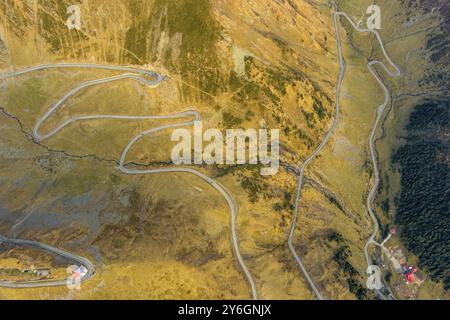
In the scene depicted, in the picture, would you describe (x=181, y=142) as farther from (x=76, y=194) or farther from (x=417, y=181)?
(x=417, y=181)

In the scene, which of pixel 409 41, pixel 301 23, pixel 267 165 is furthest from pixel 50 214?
pixel 409 41

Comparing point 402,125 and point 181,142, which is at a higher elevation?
point 402,125

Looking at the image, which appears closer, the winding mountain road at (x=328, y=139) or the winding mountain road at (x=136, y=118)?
the winding mountain road at (x=136, y=118)

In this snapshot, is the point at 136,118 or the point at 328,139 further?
the point at 328,139

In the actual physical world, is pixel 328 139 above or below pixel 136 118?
below

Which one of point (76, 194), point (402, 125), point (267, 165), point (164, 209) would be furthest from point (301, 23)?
point (76, 194)

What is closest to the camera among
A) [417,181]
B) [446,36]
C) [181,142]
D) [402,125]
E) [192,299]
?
[192,299]

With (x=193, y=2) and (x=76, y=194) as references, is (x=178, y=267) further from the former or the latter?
(x=193, y=2)

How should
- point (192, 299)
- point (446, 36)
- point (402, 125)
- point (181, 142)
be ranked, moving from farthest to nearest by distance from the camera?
1. point (446, 36)
2. point (402, 125)
3. point (181, 142)
4. point (192, 299)

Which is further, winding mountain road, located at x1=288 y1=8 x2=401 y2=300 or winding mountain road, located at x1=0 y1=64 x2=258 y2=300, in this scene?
winding mountain road, located at x1=288 y1=8 x2=401 y2=300
